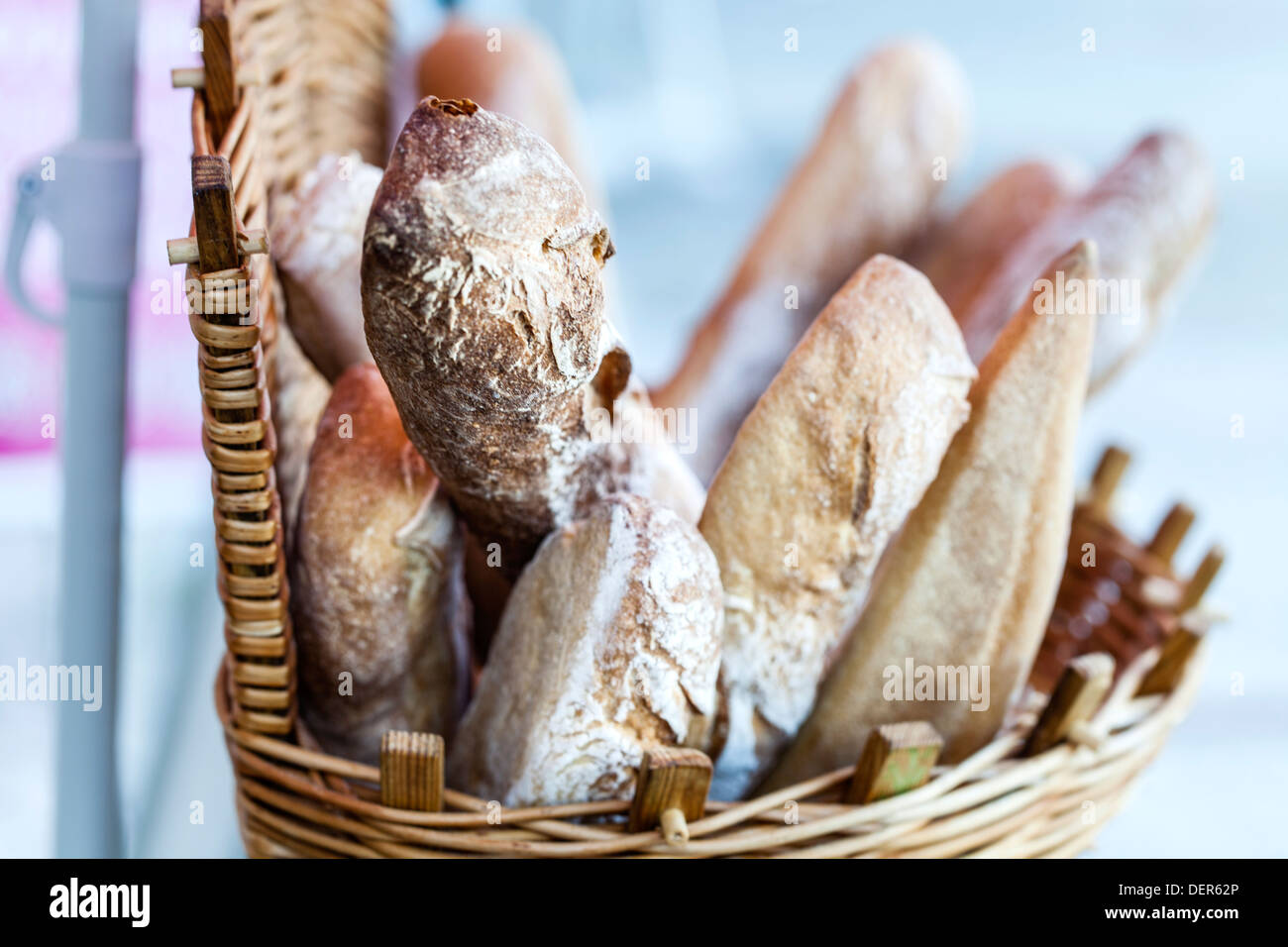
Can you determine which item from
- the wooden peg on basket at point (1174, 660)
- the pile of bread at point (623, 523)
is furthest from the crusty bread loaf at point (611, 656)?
the wooden peg on basket at point (1174, 660)

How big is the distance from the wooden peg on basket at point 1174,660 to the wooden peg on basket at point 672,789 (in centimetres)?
38

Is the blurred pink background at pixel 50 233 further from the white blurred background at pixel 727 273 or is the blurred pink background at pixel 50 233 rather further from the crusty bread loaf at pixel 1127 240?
the crusty bread loaf at pixel 1127 240

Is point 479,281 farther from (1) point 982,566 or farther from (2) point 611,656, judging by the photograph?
(1) point 982,566

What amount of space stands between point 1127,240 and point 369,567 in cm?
66

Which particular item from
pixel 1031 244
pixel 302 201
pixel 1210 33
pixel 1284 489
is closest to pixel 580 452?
pixel 302 201

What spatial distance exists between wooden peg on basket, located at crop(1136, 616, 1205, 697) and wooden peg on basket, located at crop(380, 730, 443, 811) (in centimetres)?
50

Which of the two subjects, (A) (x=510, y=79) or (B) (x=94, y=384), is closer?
(B) (x=94, y=384)

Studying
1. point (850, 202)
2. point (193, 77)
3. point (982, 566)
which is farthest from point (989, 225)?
point (193, 77)

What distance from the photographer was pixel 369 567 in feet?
→ 2.08

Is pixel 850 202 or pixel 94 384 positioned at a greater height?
pixel 850 202

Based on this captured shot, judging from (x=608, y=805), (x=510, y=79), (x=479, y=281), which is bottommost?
(x=608, y=805)

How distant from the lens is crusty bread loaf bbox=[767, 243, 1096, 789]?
0.69 metres

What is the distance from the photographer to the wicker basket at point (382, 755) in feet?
1.75

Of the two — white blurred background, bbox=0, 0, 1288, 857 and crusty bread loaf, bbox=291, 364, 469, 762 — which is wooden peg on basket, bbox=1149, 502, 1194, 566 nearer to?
white blurred background, bbox=0, 0, 1288, 857
